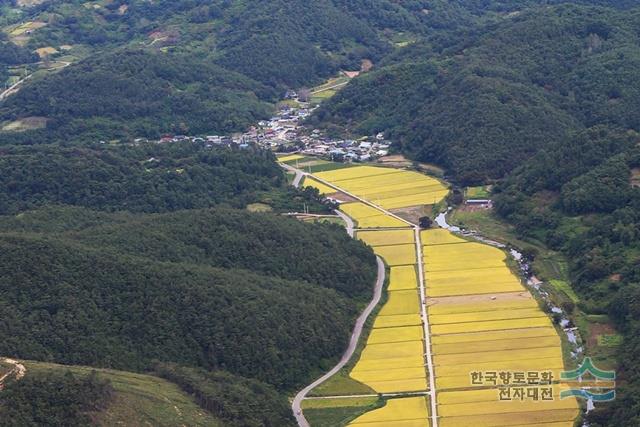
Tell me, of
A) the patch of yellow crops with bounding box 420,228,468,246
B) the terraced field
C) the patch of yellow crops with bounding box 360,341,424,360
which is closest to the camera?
the terraced field

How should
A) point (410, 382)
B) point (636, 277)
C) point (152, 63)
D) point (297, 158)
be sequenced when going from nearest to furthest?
point (410, 382), point (636, 277), point (297, 158), point (152, 63)

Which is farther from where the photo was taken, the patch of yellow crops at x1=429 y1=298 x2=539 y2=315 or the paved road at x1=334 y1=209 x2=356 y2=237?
the paved road at x1=334 y1=209 x2=356 y2=237

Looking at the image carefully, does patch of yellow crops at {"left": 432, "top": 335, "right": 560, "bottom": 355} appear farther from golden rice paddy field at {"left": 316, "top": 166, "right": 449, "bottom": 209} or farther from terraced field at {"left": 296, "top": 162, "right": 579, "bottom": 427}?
golden rice paddy field at {"left": 316, "top": 166, "right": 449, "bottom": 209}

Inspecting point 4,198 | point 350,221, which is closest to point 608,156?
point 350,221

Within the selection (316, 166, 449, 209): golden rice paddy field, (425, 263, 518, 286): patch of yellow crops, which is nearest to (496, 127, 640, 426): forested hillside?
Result: (425, 263, 518, 286): patch of yellow crops

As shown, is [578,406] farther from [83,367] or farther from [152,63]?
[152,63]

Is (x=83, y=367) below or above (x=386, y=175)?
above

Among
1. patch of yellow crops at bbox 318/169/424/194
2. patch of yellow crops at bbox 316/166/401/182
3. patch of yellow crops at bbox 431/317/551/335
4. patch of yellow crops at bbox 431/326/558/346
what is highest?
patch of yellow crops at bbox 431/326/558/346

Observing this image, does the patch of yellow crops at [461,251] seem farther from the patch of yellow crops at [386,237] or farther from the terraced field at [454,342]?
the patch of yellow crops at [386,237]
